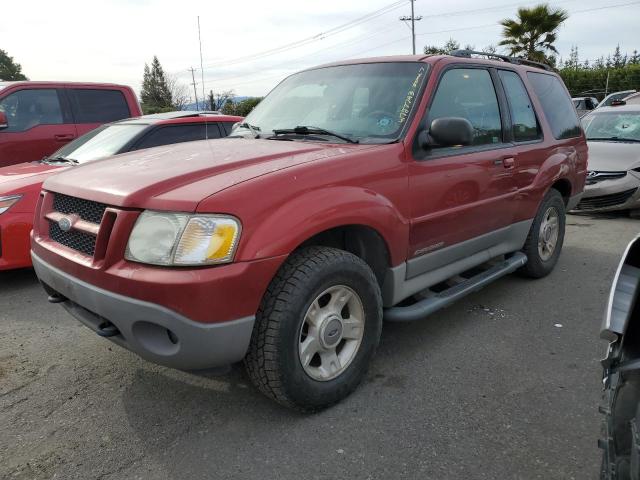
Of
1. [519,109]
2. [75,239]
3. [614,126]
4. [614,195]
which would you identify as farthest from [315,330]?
[614,126]

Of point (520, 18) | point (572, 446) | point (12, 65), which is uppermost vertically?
point (12, 65)

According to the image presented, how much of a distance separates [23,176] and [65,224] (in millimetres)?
2593

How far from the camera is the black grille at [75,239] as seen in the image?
7.90 ft

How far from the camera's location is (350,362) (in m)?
2.68

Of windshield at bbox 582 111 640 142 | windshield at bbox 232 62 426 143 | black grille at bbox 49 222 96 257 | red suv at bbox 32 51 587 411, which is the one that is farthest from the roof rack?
windshield at bbox 582 111 640 142

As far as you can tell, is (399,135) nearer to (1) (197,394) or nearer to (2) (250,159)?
(2) (250,159)

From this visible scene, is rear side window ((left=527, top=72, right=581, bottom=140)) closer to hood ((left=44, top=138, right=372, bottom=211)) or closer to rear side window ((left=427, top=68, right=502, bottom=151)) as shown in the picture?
rear side window ((left=427, top=68, right=502, bottom=151))

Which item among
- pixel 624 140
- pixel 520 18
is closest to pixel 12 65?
pixel 520 18

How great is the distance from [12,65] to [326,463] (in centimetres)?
7812

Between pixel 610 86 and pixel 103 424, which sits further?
pixel 610 86

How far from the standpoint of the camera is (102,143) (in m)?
5.32

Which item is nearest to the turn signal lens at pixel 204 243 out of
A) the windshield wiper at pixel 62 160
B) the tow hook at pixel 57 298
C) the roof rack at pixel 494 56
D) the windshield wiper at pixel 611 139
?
the tow hook at pixel 57 298

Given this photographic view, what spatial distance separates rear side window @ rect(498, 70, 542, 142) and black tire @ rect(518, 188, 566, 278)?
2.07ft

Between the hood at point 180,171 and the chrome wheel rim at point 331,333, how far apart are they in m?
0.72
